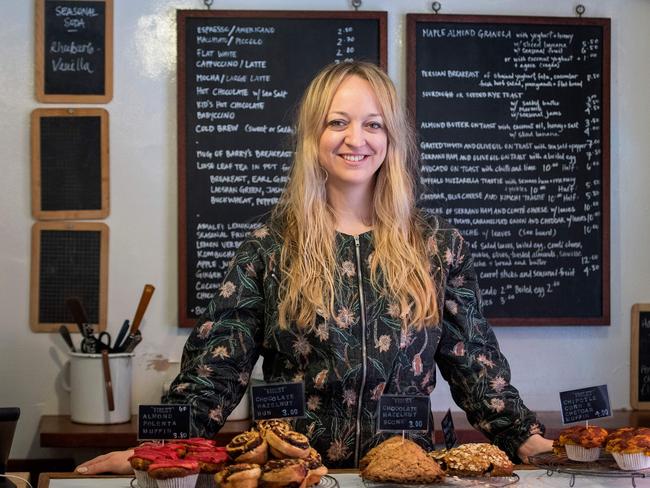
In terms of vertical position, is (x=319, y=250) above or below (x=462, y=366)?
above

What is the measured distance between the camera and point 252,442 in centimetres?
160

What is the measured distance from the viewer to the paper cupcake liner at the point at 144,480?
5.11ft

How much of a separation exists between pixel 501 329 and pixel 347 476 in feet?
5.31

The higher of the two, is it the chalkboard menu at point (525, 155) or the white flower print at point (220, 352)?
the chalkboard menu at point (525, 155)

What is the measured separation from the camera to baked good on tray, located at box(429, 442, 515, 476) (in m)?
1.68

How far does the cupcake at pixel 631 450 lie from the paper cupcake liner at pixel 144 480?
→ 79 cm

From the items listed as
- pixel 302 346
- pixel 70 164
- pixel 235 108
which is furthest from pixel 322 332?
pixel 70 164

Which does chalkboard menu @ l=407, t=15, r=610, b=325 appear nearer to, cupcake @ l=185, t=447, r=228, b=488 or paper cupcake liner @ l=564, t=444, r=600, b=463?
paper cupcake liner @ l=564, t=444, r=600, b=463

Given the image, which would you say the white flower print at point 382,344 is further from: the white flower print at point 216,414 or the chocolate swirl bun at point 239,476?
the chocolate swirl bun at point 239,476

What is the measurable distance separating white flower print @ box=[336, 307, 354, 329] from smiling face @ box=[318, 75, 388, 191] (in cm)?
27

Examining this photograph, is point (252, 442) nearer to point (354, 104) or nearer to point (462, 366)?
point (462, 366)

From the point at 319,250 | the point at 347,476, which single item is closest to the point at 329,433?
the point at 347,476

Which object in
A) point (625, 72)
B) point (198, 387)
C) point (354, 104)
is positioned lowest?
point (198, 387)

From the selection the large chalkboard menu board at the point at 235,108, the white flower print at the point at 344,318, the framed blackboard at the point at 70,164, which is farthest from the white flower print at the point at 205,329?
the framed blackboard at the point at 70,164
